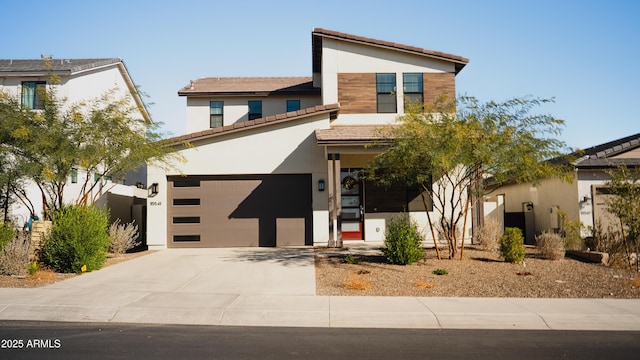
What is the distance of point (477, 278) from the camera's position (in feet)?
37.5

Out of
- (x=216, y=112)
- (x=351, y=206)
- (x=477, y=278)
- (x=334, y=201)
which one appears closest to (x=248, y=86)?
(x=216, y=112)

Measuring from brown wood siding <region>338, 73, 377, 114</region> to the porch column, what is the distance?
248 centimetres

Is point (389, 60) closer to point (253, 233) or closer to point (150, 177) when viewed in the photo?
point (253, 233)

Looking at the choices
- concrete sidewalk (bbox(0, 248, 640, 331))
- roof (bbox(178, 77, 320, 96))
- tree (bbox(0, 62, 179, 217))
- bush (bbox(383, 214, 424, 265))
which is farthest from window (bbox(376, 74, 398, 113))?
concrete sidewalk (bbox(0, 248, 640, 331))

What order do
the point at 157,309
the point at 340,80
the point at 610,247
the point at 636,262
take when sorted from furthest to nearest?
the point at 340,80 → the point at 610,247 → the point at 636,262 → the point at 157,309

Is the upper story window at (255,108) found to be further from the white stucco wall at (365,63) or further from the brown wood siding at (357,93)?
the brown wood siding at (357,93)

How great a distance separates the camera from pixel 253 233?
1700 centimetres

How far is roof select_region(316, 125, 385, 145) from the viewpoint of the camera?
1552cm

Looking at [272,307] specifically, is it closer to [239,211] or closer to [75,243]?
[75,243]

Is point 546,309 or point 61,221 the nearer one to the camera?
point 546,309

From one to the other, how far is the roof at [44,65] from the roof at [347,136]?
12.6 m

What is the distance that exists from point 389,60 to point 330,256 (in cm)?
799

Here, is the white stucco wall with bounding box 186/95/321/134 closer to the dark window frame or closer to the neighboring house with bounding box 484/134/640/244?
the dark window frame

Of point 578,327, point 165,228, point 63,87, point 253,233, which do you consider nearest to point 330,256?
point 253,233
